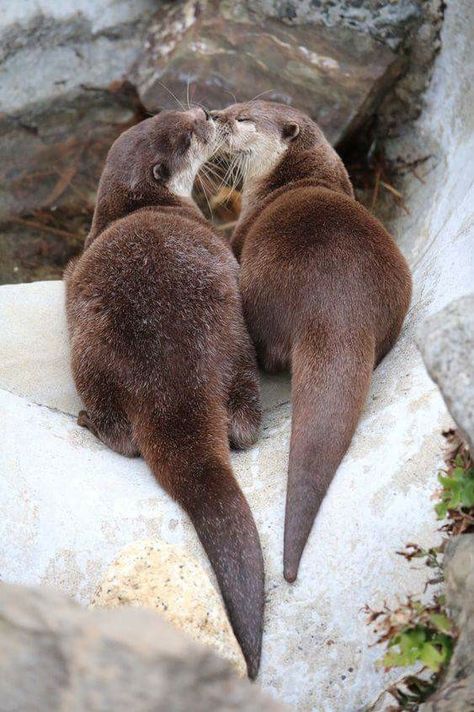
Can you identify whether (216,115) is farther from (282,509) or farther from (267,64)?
(282,509)

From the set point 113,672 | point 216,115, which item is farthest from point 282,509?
point 216,115

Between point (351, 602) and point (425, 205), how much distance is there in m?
1.88

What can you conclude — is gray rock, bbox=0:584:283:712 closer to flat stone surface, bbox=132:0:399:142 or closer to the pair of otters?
the pair of otters

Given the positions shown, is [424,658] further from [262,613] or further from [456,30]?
[456,30]

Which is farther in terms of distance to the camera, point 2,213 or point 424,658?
point 2,213

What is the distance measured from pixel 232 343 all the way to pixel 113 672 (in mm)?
1697

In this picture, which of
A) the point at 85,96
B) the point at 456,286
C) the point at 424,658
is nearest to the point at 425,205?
the point at 456,286

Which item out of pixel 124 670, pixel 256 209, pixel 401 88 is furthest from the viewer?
pixel 401 88

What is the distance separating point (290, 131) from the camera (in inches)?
139

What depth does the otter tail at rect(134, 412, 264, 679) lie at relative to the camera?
2.15 meters

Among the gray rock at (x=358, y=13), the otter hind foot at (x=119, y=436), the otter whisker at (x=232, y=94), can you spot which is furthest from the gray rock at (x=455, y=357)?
the otter whisker at (x=232, y=94)

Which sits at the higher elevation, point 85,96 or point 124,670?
point 124,670

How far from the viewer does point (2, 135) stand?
4227 mm

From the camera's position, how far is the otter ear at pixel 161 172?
3.32 meters
